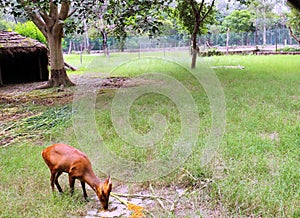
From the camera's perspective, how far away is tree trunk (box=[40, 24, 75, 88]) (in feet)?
26.3

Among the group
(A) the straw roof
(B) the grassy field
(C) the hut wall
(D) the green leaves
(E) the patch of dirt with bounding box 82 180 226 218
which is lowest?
(E) the patch of dirt with bounding box 82 180 226 218

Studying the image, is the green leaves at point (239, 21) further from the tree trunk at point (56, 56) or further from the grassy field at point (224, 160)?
the grassy field at point (224, 160)

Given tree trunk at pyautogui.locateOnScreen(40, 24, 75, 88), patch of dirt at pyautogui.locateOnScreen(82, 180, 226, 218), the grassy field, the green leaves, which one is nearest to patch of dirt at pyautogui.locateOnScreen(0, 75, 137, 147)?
tree trunk at pyautogui.locateOnScreen(40, 24, 75, 88)

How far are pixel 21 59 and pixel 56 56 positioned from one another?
3094 millimetres

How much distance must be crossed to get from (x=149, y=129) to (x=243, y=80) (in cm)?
446

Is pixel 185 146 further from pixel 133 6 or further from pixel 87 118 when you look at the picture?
pixel 133 6

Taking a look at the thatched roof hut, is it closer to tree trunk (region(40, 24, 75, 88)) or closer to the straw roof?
the straw roof

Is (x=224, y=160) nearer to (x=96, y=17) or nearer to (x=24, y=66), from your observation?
(x=96, y=17)

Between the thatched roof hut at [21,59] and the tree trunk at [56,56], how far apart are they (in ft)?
7.25

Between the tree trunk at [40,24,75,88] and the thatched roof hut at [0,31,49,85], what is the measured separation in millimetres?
2208

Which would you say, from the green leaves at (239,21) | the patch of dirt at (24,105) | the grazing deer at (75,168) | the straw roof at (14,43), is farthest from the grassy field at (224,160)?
the green leaves at (239,21)

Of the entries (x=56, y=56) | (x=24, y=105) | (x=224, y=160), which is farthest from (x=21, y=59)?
(x=224, y=160)

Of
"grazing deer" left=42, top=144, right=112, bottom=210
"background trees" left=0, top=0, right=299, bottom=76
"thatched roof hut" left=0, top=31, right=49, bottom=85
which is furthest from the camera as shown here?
"thatched roof hut" left=0, top=31, right=49, bottom=85

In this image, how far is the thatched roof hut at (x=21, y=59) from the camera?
32.1 ft
